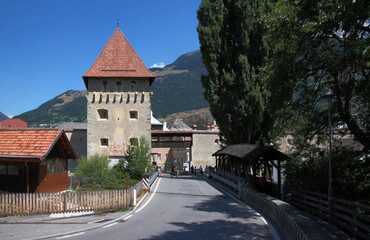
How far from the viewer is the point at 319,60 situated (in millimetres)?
12109

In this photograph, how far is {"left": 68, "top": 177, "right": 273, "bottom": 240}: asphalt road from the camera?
9.82 m

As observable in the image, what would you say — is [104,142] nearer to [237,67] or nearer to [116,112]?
[116,112]

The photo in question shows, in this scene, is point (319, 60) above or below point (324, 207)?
above

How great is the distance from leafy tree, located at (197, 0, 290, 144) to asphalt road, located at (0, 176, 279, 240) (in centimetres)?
1167

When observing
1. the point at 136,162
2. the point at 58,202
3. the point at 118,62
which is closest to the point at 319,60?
the point at 58,202

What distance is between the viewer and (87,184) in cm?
2192

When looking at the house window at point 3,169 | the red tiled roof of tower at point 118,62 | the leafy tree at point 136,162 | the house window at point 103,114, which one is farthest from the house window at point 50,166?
the red tiled roof of tower at point 118,62

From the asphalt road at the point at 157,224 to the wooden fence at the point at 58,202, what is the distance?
57cm

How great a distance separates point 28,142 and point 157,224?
1046cm

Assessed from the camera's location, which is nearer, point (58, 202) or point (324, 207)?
point (324, 207)

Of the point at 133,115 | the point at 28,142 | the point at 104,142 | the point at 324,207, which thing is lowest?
the point at 324,207

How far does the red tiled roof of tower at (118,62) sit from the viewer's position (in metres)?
36.6

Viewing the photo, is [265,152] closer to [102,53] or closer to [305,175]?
[305,175]

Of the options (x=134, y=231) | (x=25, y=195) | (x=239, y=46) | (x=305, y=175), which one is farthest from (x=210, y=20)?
(x=134, y=231)
